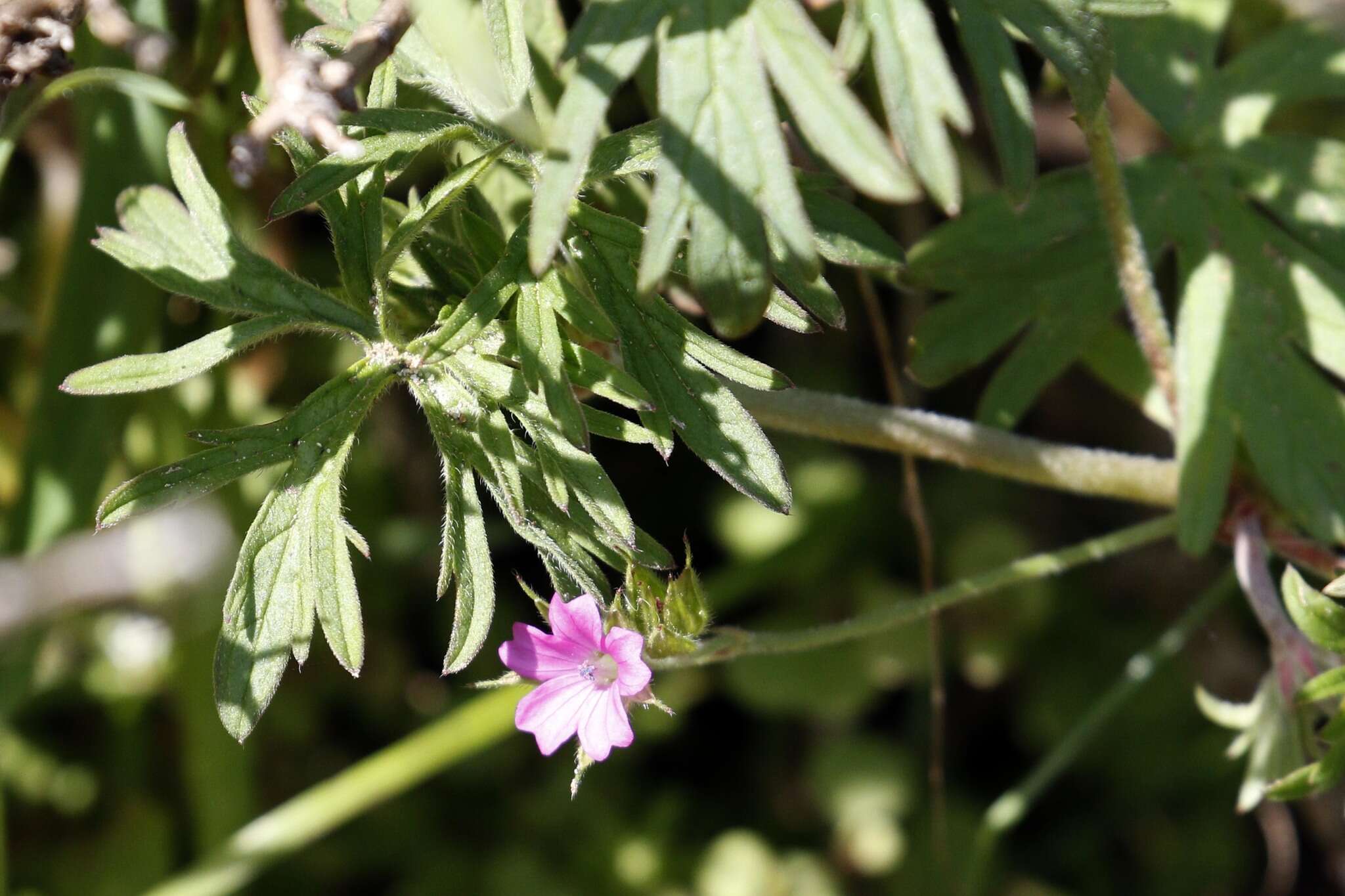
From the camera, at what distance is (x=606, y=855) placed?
2508 millimetres

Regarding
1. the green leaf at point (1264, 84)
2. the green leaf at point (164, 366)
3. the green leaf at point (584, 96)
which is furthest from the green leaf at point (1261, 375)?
the green leaf at point (164, 366)

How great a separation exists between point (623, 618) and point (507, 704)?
34.6 inches

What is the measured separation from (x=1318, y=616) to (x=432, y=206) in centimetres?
113

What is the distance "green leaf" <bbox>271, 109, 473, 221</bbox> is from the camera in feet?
4.16

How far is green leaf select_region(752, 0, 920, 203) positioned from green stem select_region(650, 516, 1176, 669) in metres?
0.61

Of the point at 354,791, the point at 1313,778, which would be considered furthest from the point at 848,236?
the point at 354,791

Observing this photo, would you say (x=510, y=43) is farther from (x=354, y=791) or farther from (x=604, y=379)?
(x=354, y=791)

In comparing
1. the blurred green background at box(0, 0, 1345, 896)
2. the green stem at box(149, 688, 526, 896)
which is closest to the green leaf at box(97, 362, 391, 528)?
the green stem at box(149, 688, 526, 896)

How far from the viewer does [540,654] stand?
1379mm

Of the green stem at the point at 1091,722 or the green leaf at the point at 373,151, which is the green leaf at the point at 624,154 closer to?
the green leaf at the point at 373,151

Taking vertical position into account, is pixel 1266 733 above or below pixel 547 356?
below

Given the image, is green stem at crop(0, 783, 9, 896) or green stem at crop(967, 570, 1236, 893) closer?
green stem at crop(967, 570, 1236, 893)

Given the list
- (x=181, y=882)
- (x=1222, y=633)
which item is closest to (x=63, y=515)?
(x=181, y=882)

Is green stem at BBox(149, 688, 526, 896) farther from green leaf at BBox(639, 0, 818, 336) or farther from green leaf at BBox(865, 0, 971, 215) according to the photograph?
green leaf at BBox(865, 0, 971, 215)
